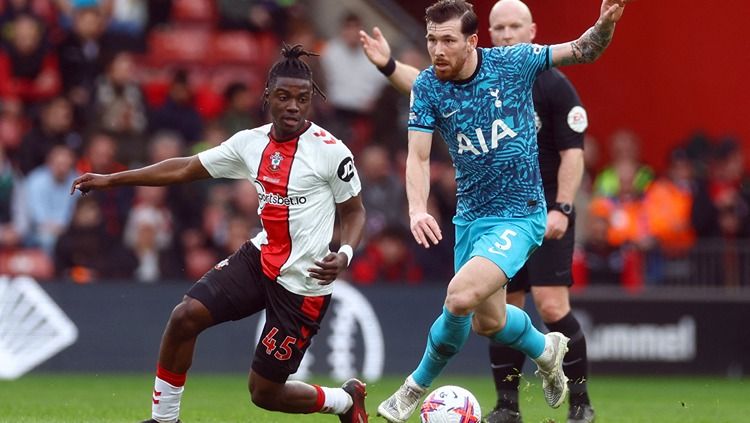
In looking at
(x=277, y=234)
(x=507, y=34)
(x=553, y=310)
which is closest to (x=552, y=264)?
(x=553, y=310)

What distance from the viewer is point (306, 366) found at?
47.9 feet

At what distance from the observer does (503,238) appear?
8.40m

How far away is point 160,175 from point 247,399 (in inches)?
161

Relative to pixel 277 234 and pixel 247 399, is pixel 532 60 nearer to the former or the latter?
pixel 277 234

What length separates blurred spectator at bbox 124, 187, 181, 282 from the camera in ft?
49.5

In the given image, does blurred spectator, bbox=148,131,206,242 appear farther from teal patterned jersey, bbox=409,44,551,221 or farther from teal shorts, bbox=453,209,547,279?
teal patterned jersey, bbox=409,44,551,221

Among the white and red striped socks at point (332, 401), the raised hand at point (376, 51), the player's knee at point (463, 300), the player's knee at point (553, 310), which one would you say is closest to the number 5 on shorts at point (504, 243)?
the player's knee at point (463, 300)

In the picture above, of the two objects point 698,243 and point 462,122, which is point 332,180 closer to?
point 462,122

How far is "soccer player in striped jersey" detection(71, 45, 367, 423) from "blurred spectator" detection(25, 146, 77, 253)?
7.21m

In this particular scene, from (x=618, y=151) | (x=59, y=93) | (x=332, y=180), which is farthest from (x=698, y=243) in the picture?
(x=332, y=180)

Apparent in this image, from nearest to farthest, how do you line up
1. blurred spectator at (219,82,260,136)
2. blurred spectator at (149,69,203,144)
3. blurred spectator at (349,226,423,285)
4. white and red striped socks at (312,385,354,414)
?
white and red striped socks at (312,385,354,414) → blurred spectator at (349,226,423,285) → blurred spectator at (149,69,203,144) → blurred spectator at (219,82,260,136)

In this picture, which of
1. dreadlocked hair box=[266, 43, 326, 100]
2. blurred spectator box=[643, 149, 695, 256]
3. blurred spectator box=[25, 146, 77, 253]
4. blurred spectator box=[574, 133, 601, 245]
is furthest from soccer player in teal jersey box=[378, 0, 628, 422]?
blurred spectator box=[643, 149, 695, 256]

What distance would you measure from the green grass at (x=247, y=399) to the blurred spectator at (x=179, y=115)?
318cm

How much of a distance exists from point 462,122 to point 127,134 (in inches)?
338
